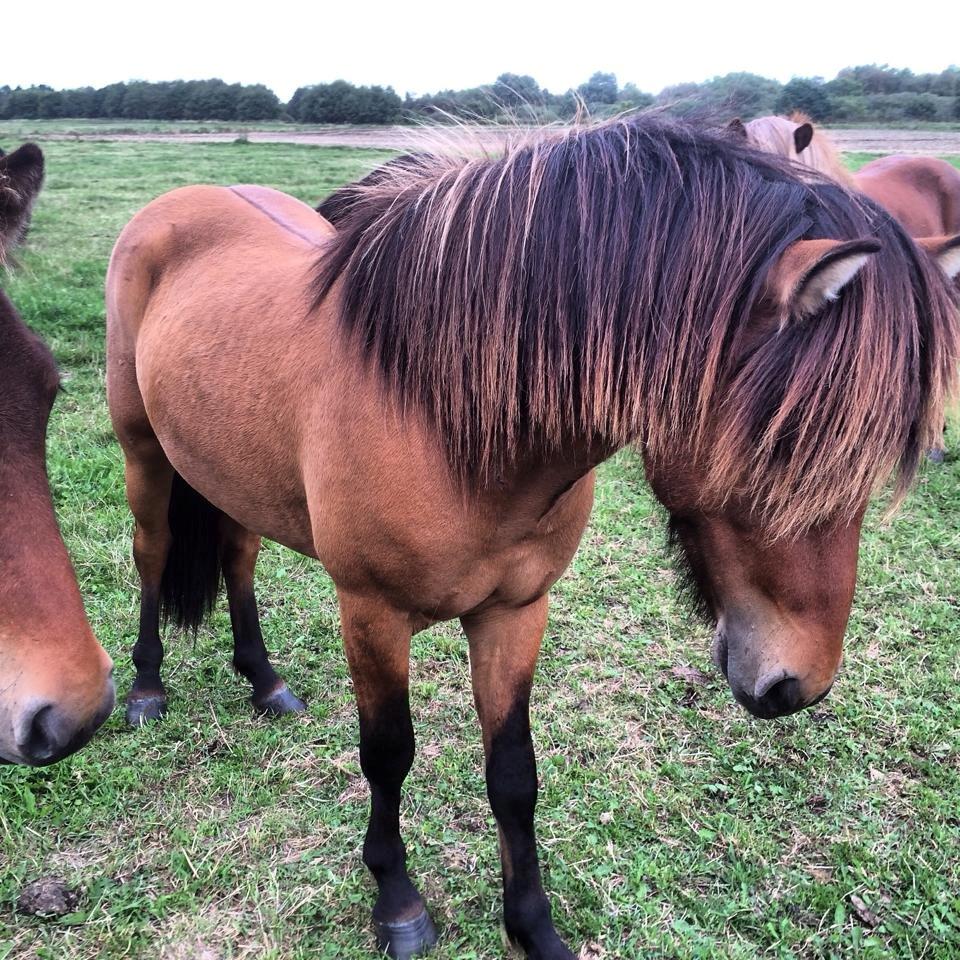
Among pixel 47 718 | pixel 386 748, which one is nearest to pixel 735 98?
pixel 386 748

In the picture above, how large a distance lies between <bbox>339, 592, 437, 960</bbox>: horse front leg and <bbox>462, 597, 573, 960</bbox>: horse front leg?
22cm

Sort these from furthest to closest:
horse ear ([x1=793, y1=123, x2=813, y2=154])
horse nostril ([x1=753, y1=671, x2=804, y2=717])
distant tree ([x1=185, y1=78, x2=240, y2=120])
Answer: distant tree ([x1=185, y1=78, x2=240, y2=120]), horse ear ([x1=793, y1=123, x2=813, y2=154]), horse nostril ([x1=753, y1=671, x2=804, y2=717])

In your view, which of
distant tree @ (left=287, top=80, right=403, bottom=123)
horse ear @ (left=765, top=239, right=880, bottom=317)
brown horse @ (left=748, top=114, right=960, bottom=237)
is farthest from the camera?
distant tree @ (left=287, top=80, right=403, bottom=123)

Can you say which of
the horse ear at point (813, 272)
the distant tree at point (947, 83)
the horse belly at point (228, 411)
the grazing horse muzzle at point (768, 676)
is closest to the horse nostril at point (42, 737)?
the horse belly at point (228, 411)

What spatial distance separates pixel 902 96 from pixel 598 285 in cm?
2874

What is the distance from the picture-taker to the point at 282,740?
2.88 metres

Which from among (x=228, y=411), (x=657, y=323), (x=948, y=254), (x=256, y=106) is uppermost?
(x=256, y=106)

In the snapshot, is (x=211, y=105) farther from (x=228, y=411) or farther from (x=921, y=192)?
(x=228, y=411)

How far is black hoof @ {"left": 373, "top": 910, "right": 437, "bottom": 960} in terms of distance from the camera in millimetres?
2061

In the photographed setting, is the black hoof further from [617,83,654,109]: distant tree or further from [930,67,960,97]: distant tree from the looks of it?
[930,67,960,97]: distant tree

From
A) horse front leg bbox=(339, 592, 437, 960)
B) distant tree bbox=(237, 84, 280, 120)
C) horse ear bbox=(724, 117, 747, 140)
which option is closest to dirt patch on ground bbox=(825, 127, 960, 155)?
horse ear bbox=(724, 117, 747, 140)

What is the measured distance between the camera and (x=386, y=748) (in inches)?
79.7

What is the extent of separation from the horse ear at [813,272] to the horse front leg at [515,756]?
105 centimetres

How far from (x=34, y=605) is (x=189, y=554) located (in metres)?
1.69
